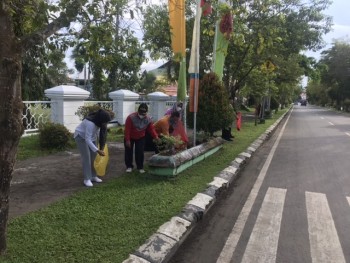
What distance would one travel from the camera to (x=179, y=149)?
827cm

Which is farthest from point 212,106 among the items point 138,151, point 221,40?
point 138,151

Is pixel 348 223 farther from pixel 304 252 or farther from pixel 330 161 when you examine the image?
pixel 330 161

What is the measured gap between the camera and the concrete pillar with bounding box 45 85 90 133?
1095 centimetres

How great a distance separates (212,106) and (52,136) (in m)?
4.53

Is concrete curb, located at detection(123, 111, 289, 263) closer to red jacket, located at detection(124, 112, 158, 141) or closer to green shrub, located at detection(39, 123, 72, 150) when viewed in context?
red jacket, located at detection(124, 112, 158, 141)

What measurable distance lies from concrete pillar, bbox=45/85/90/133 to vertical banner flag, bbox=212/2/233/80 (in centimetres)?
427

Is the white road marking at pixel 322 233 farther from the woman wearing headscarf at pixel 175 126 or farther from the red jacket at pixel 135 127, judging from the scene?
the woman wearing headscarf at pixel 175 126

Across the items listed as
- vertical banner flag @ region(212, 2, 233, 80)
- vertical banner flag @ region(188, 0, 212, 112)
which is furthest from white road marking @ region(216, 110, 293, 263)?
vertical banner flag @ region(212, 2, 233, 80)

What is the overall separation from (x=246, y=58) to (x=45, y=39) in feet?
51.6

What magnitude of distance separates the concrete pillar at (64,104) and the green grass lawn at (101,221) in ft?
15.6

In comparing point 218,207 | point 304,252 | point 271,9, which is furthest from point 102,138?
point 271,9

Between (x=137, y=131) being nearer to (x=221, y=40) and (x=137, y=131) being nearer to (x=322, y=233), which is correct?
(x=322, y=233)

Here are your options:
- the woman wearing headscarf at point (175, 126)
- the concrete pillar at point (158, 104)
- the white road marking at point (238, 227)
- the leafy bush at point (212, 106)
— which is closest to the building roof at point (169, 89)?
the concrete pillar at point (158, 104)

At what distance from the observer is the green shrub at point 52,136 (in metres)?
9.39
